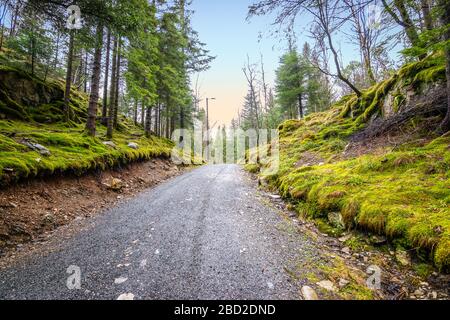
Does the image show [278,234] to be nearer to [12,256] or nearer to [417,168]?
[417,168]

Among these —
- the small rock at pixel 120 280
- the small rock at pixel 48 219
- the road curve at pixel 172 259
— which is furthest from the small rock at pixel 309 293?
the small rock at pixel 48 219

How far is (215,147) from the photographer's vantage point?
44.1 metres

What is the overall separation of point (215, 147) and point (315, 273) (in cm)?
4181

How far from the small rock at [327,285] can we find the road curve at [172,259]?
0.32 m

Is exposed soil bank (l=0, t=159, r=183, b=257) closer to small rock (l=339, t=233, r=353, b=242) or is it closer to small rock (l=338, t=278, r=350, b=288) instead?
small rock (l=338, t=278, r=350, b=288)

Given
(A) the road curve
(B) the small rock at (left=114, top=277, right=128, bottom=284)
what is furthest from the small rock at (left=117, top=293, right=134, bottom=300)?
(B) the small rock at (left=114, top=277, right=128, bottom=284)

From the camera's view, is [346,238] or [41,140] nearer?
[346,238]

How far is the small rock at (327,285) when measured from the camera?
7.74ft

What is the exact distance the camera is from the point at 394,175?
4336mm

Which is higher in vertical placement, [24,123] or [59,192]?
[24,123]

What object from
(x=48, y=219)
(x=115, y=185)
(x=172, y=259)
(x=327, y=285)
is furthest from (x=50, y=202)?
(x=327, y=285)

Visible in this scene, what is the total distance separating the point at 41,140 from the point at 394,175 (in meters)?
9.73

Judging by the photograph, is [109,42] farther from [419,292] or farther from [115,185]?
[419,292]
